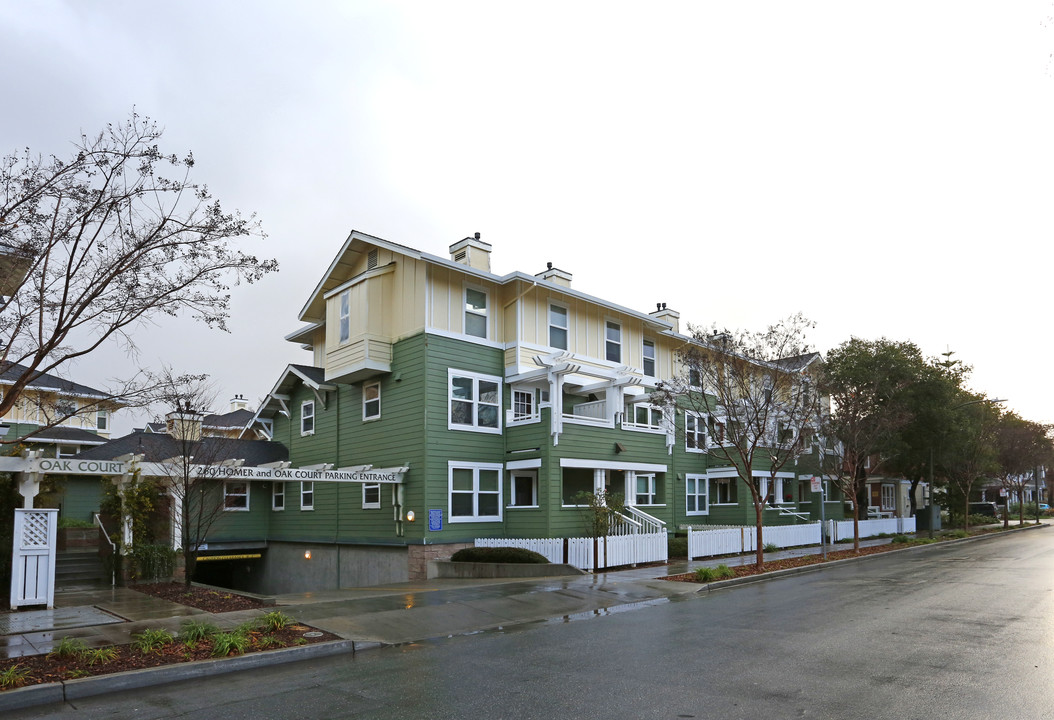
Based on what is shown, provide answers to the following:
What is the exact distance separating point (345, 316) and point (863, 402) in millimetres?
21375

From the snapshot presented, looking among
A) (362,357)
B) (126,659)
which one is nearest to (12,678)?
(126,659)

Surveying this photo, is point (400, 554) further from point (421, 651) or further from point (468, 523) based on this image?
point (421, 651)

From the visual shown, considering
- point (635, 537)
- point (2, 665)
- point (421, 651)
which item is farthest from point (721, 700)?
point (635, 537)

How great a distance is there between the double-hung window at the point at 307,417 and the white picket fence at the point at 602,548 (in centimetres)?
946

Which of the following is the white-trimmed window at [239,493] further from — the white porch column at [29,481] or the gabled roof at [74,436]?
the white porch column at [29,481]

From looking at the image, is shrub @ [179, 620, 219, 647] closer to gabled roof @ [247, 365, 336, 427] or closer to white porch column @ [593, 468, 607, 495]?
white porch column @ [593, 468, 607, 495]

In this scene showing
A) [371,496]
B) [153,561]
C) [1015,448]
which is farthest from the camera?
[1015,448]

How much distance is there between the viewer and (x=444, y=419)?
2398cm

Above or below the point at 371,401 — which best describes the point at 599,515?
below

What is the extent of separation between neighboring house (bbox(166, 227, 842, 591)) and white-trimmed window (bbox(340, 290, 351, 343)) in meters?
0.07

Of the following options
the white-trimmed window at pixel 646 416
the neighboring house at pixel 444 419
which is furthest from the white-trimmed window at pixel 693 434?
the neighboring house at pixel 444 419

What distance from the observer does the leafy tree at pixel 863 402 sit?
98.9 feet

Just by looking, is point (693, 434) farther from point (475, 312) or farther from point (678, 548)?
point (475, 312)

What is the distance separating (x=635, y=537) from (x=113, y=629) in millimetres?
14977
